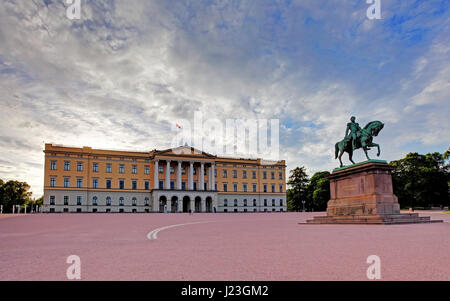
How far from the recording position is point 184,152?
81875 millimetres

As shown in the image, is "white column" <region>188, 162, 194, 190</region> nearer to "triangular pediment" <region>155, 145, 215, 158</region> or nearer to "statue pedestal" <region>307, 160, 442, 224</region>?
"triangular pediment" <region>155, 145, 215, 158</region>

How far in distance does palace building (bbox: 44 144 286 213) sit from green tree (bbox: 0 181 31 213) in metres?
30.3

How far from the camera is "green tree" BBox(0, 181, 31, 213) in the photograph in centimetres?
9303

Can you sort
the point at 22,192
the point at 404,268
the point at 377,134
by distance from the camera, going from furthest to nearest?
the point at 22,192 → the point at 377,134 → the point at 404,268

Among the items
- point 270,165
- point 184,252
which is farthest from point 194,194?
point 184,252

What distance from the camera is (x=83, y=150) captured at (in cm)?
7769

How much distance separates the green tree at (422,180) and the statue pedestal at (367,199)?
141 feet

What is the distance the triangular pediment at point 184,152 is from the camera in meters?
79.8
